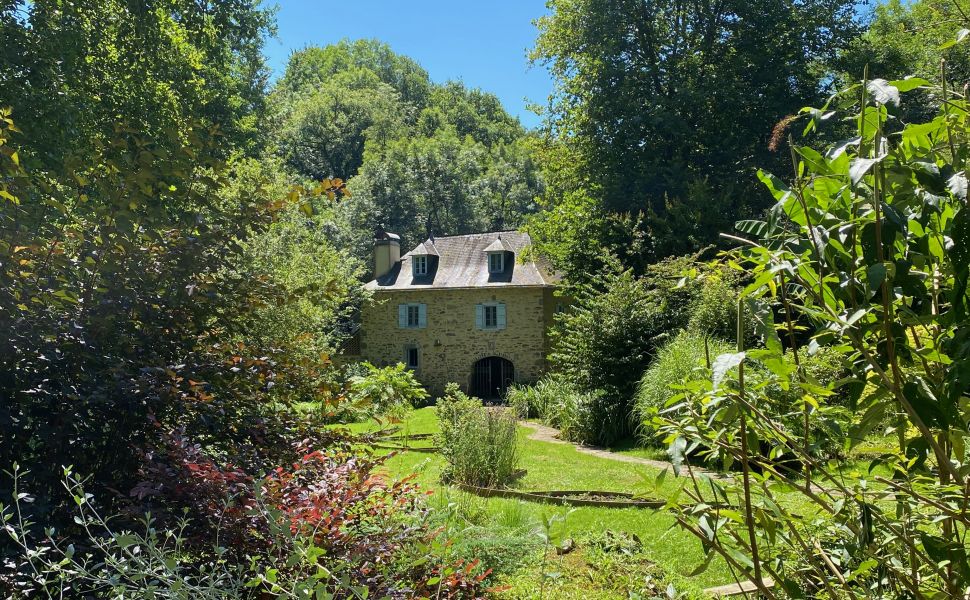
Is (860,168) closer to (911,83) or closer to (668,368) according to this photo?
(911,83)

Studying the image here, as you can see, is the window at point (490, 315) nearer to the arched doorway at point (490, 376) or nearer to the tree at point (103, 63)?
the arched doorway at point (490, 376)

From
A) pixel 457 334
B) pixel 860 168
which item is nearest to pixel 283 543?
pixel 860 168

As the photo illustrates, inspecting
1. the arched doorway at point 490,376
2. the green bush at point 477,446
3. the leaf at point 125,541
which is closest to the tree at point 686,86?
the arched doorway at point 490,376

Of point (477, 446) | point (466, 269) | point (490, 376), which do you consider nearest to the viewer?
point (477, 446)

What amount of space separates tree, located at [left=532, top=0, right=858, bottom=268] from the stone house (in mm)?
5468

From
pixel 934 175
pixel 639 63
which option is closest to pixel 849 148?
pixel 934 175

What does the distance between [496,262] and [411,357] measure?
16.8ft

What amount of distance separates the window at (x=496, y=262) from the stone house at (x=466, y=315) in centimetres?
4

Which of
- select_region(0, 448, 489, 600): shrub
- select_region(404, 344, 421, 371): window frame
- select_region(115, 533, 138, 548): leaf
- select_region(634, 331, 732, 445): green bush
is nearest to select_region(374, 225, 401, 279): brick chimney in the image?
select_region(404, 344, 421, 371): window frame

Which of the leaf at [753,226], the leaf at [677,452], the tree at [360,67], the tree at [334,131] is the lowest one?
the leaf at [677,452]

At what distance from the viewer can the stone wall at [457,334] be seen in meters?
26.2

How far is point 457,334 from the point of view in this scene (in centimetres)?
2720

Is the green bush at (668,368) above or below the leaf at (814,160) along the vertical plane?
below

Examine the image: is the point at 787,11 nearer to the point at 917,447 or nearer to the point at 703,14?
the point at 703,14
